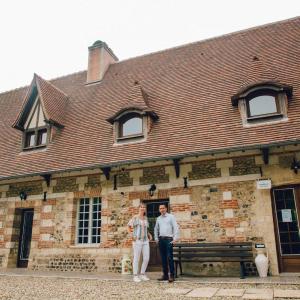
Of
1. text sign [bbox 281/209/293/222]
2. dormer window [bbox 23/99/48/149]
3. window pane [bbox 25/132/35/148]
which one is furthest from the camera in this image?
window pane [bbox 25/132/35/148]

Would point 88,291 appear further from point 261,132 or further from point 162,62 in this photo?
point 162,62

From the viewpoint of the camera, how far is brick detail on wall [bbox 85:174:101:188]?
1030cm

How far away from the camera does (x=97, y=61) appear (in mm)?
14766

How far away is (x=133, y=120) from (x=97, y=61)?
5.45 metres

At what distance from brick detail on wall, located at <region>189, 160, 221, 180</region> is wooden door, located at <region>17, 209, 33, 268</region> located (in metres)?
6.29

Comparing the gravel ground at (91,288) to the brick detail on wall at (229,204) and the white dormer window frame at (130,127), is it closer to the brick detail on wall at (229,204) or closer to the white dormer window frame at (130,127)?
the brick detail on wall at (229,204)

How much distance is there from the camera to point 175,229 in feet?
24.3

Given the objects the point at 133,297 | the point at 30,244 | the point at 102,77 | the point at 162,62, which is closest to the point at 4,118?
the point at 102,77

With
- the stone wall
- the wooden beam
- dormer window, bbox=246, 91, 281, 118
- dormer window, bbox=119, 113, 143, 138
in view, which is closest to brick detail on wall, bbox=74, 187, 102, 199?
the stone wall

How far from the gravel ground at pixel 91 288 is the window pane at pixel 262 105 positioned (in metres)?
4.89

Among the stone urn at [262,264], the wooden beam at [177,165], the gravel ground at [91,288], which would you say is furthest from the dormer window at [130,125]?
the stone urn at [262,264]

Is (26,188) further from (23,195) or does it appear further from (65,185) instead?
(65,185)

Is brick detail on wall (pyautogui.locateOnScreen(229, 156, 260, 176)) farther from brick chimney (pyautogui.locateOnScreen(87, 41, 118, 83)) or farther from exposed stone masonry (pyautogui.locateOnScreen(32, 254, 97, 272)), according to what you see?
brick chimney (pyautogui.locateOnScreen(87, 41, 118, 83))

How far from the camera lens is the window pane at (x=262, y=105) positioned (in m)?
9.17
